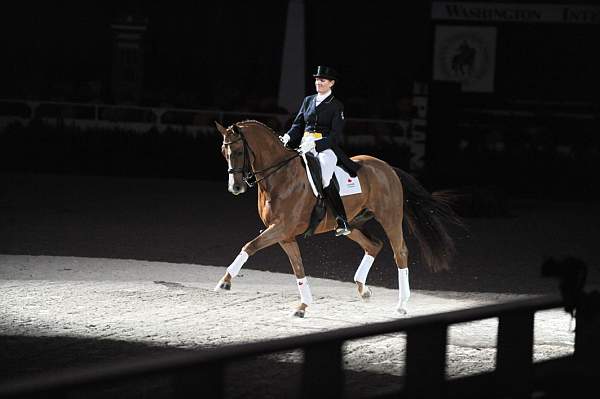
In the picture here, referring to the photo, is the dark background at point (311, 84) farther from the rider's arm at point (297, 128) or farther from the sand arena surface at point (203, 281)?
the rider's arm at point (297, 128)

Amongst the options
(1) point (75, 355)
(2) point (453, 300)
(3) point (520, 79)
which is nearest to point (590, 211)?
(3) point (520, 79)

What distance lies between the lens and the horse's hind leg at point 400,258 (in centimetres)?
1030

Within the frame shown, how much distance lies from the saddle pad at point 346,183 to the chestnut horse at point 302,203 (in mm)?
59

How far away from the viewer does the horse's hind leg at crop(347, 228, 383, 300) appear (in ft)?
35.4

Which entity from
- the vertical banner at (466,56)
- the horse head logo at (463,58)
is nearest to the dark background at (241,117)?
the vertical banner at (466,56)

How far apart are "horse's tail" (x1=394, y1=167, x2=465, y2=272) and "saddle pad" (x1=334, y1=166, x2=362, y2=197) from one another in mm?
679

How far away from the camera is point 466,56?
2309cm

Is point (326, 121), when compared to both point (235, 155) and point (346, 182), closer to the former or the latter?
point (346, 182)

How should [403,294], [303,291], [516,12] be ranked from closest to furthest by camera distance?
[303,291]
[403,294]
[516,12]

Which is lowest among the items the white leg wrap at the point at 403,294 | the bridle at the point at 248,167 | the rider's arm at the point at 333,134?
the white leg wrap at the point at 403,294

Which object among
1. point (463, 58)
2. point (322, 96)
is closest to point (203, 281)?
point (322, 96)

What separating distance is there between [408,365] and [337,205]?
581 centimetres

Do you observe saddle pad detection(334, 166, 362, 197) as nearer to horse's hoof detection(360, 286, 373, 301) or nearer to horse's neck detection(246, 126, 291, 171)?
horse's neck detection(246, 126, 291, 171)

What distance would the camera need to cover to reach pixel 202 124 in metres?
25.9
